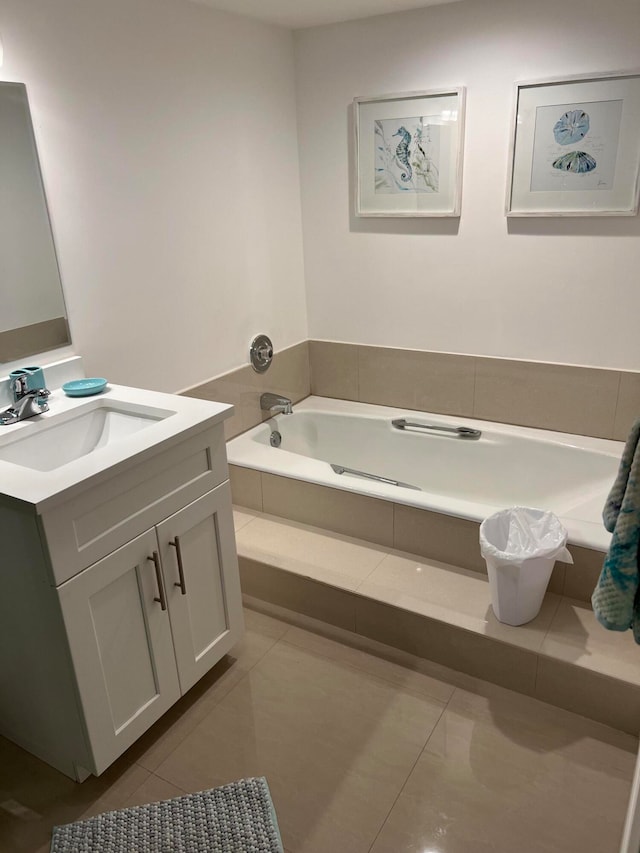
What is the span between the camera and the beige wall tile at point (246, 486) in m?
2.71

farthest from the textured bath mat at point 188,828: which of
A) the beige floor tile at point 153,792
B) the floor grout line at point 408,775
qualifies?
the floor grout line at point 408,775

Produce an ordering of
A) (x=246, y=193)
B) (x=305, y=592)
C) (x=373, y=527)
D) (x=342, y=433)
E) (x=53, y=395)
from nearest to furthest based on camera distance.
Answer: (x=53, y=395) < (x=305, y=592) < (x=373, y=527) < (x=246, y=193) < (x=342, y=433)

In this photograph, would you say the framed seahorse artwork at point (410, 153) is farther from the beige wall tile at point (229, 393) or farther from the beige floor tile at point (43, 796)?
the beige floor tile at point (43, 796)

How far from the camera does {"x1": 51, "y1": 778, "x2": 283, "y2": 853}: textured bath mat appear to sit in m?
1.60

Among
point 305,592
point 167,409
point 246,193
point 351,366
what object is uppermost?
point 246,193

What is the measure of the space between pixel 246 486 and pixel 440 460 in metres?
0.88

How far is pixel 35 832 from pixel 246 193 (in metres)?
2.37

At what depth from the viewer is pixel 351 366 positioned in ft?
10.8

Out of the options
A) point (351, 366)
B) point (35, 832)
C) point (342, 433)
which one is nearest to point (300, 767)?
point (35, 832)

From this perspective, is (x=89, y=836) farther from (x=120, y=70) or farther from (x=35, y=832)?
(x=120, y=70)

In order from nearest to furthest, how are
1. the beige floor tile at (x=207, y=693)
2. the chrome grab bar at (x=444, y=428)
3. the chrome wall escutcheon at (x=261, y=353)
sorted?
the beige floor tile at (x=207, y=693)
the chrome grab bar at (x=444, y=428)
the chrome wall escutcheon at (x=261, y=353)

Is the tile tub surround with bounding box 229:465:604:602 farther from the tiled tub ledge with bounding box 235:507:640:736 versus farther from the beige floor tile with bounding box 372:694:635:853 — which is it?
the beige floor tile with bounding box 372:694:635:853

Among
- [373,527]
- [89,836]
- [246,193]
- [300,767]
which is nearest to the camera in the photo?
[89,836]

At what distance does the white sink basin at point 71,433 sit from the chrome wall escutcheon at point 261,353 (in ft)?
3.43
